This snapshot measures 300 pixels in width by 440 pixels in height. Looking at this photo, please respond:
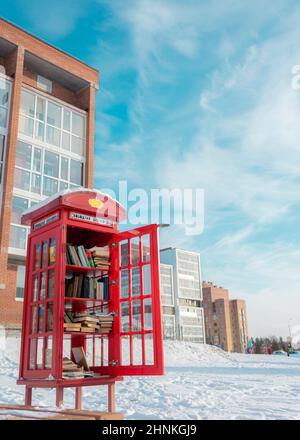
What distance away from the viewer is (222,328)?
122000mm

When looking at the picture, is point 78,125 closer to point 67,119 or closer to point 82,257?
point 67,119

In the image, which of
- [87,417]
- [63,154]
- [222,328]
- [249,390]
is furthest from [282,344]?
[87,417]

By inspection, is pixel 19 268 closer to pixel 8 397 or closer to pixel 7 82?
pixel 7 82

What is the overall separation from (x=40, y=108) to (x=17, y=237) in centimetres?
831

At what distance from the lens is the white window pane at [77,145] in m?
26.0

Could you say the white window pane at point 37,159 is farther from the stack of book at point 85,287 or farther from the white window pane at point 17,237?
the stack of book at point 85,287

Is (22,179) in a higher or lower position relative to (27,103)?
lower

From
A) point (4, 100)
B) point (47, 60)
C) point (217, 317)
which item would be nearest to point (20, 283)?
point (4, 100)

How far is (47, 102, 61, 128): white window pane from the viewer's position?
25.2 m

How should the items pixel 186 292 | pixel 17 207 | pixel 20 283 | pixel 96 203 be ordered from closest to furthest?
pixel 96 203
pixel 20 283
pixel 17 207
pixel 186 292

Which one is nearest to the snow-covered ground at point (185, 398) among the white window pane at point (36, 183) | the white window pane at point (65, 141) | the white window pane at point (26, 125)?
the white window pane at point (36, 183)

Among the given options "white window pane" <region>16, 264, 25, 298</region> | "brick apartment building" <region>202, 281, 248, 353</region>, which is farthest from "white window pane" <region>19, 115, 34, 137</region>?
"brick apartment building" <region>202, 281, 248, 353</region>

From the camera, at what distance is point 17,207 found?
74.1ft
